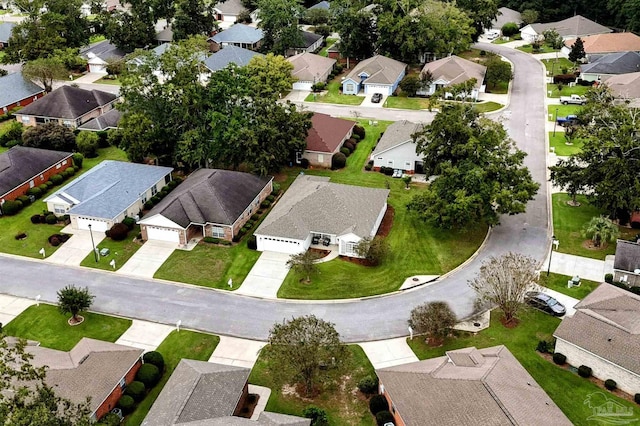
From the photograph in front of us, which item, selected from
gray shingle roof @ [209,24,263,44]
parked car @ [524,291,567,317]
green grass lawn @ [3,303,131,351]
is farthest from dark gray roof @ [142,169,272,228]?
gray shingle roof @ [209,24,263,44]

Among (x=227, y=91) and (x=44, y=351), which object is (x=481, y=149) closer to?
(x=227, y=91)

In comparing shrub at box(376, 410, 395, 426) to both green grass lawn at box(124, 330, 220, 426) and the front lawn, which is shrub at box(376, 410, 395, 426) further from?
green grass lawn at box(124, 330, 220, 426)

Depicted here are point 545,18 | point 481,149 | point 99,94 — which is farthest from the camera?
point 545,18

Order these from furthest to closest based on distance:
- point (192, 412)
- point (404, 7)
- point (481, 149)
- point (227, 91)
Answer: point (404, 7) → point (227, 91) → point (481, 149) → point (192, 412)

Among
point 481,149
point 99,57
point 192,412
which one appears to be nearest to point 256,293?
point 192,412

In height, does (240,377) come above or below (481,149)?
below

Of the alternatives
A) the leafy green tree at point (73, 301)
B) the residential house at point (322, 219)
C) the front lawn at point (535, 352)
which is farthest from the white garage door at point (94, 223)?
the front lawn at point (535, 352)

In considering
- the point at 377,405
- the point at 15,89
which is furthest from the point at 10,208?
the point at 377,405
